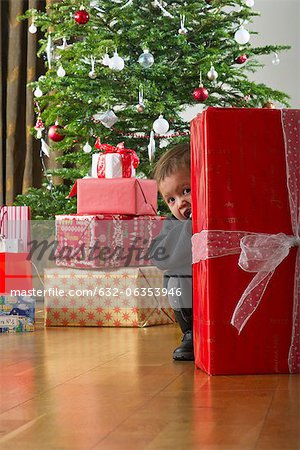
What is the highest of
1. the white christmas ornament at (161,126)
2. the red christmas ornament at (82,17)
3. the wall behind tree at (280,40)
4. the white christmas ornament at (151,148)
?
the wall behind tree at (280,40)

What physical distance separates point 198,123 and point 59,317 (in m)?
1.51

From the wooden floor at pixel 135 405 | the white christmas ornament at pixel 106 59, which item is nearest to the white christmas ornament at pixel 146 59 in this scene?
the white christmas ornament at pixel 106 59

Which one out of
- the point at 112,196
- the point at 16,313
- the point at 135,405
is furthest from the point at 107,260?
the point at 135,405

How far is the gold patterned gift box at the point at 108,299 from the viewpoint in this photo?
3047 mm

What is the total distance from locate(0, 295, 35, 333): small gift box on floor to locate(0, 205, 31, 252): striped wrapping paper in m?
0.65

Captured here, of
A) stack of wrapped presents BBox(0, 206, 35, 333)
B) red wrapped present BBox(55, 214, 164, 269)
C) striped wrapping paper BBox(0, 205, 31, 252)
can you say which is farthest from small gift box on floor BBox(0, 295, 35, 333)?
striped wrapping paper BBox(0, 205, 31, 252)

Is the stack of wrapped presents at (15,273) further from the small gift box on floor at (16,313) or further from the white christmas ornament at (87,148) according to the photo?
the white christmas ornament at (87,148)

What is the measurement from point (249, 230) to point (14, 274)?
1.77 meters

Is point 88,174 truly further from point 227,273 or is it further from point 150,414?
point 150,414

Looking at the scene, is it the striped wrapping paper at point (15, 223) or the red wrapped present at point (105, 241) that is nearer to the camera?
the red wrapped present at point (105, 241)

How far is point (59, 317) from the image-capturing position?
3096 mm

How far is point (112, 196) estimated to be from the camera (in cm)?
314

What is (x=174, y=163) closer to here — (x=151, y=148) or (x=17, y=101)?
(x=151, y=148)

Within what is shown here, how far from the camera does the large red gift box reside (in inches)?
66.4
